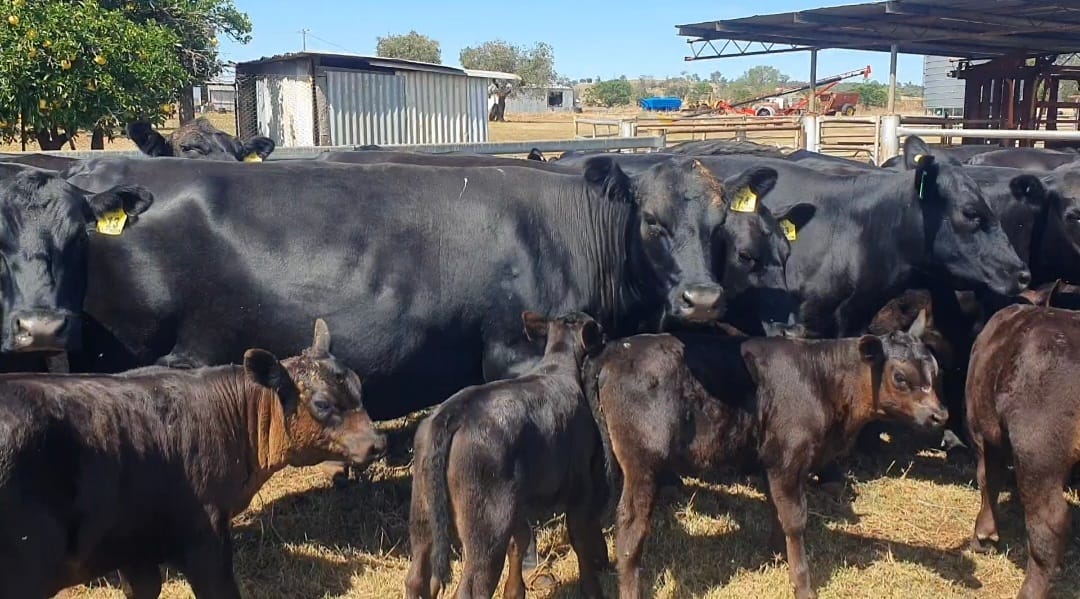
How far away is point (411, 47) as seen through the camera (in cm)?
7075

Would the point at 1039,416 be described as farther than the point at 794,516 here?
No

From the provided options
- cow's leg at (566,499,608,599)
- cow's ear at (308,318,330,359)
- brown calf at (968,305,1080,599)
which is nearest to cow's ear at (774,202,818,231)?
brown calf at (968,305,1080,599)

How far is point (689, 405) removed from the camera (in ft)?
14.5

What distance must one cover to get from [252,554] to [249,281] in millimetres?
1310

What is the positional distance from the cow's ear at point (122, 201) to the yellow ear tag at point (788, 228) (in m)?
3.48

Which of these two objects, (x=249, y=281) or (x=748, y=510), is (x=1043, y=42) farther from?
(x=249, y=281)

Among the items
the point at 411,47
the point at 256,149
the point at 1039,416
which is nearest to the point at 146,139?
the point at 256,149

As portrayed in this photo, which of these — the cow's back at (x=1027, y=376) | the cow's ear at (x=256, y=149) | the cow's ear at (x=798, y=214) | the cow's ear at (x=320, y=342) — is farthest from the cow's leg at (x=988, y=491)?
the cow's ear at (x=256, y=149)

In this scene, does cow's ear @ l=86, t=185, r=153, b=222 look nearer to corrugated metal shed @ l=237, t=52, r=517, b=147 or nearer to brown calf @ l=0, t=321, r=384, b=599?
brown calf @ l=0, t=321, r=384, b=599

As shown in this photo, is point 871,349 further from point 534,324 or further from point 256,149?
point 256,149

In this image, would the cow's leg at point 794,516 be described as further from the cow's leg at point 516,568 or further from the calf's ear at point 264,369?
the calf's ear at point 264,369

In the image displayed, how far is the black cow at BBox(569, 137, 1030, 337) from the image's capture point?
18.4ft

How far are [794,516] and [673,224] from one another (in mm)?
1477

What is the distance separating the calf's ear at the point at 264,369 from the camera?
3.75 m
